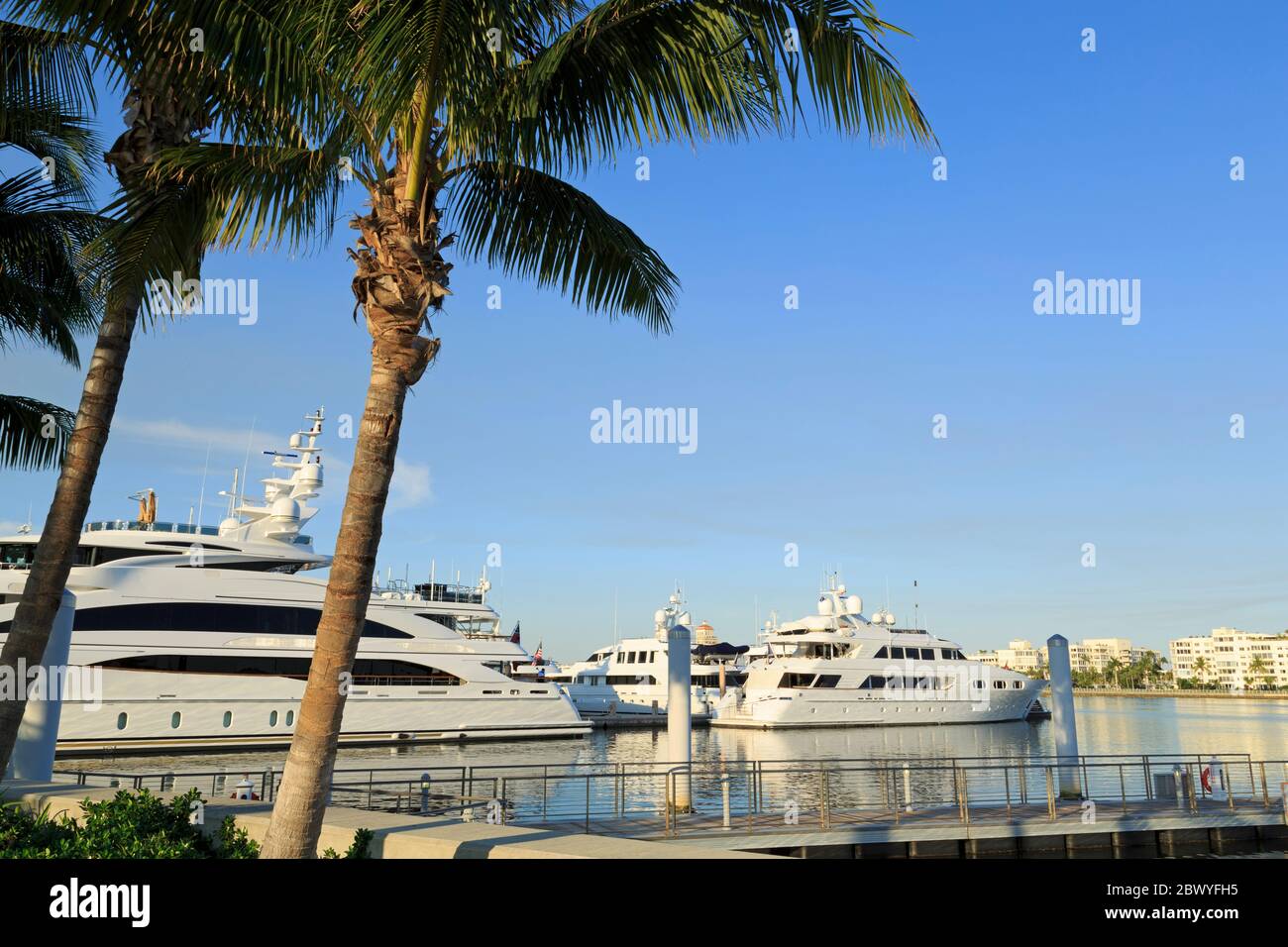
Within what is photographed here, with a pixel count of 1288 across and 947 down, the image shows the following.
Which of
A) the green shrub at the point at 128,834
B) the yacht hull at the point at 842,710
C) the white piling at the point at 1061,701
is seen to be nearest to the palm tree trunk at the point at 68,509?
the green shrub at the point at 128,834

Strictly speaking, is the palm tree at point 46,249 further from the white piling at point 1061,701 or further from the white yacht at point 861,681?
the white yacht at point 861,681

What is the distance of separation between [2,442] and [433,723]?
2865cm

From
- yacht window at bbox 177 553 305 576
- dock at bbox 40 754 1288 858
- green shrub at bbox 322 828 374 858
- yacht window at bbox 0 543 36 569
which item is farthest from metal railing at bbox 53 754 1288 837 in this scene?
yacht window at bbox 0 543 36 569

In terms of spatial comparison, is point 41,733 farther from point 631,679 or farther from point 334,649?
point 631,679

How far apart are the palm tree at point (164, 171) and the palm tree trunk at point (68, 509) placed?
0.01 m

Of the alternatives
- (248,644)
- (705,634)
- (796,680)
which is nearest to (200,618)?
(248,644)

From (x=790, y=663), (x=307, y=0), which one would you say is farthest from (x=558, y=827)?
(x=790, y=663)

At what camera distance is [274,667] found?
35.9 meters

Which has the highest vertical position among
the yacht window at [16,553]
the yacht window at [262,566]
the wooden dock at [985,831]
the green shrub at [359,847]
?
the yacht window at [16,553]

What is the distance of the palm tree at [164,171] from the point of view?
292 inches
